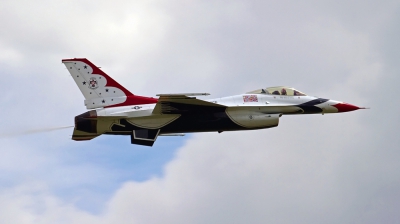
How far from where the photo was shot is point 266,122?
39.0 meters

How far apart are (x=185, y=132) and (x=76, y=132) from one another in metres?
5.28

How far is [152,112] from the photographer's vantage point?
37.9 m

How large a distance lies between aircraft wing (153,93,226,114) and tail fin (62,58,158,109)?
1271mm

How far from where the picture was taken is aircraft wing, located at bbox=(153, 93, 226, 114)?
121ft

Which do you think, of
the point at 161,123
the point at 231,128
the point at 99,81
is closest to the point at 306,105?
the point at 231,128

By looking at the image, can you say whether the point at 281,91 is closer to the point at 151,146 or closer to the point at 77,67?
the point at 151,146

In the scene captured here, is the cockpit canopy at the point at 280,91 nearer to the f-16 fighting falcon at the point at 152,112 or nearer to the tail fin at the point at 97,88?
the f-16 fighting falcon at the point at 152,112

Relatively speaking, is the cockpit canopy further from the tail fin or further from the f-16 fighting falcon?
the tail fin

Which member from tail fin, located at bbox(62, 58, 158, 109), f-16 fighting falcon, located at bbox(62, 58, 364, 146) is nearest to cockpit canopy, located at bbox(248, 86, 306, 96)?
f-16 fighting falcon, located at bbox(62, 58, 364, 146)

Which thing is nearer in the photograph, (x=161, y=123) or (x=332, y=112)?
(x=161, y=123)

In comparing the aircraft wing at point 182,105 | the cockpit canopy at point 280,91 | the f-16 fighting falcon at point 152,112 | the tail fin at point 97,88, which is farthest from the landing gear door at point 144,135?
the cockpit canopy at point 280,91

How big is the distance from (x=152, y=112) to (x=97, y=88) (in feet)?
9.96

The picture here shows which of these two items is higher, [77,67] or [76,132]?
[77,67]

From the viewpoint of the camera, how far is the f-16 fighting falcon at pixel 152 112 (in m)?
37.7
